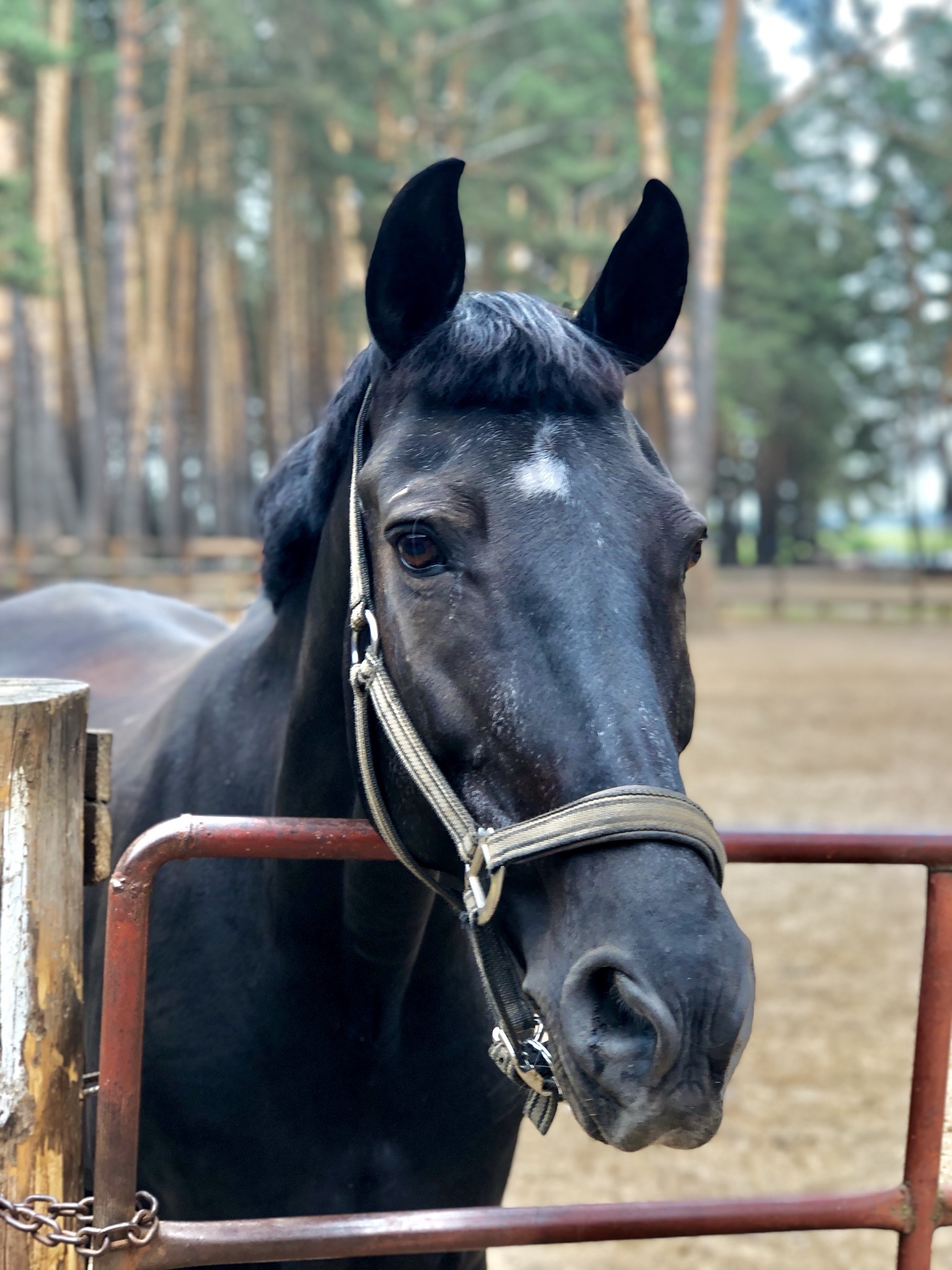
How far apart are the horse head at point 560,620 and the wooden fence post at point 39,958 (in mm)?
408

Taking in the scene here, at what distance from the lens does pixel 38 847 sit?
1408mm

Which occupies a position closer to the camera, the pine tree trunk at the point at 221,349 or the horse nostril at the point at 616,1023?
the horse nostril at the point at 616,1023

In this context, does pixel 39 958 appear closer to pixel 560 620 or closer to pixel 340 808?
pixel 340 808

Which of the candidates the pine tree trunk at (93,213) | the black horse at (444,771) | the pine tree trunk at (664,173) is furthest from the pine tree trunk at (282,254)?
the black horse at (444,771)

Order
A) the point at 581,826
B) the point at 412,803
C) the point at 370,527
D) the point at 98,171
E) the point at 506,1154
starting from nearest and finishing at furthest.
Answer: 1. the point at 581,826
2. the point at 412,803
3. the point at 370,527
4. the point at 506,1154
5. the point at 98,171

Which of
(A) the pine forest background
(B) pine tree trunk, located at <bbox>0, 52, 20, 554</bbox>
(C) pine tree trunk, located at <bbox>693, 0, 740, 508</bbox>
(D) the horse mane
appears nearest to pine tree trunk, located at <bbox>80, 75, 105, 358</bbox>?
(A) the pine forest background

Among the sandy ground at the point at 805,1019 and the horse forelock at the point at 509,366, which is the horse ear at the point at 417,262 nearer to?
the horse forelock at the point at 509,366

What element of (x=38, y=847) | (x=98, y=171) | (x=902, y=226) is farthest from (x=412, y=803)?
(x=902, y=226)

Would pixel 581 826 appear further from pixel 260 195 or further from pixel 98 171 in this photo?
pixel 260 195

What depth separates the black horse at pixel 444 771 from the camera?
1.15 m

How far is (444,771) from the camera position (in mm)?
1362

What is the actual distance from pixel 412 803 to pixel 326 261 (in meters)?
29.9

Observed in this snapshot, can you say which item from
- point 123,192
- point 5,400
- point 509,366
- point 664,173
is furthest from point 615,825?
point 5,400

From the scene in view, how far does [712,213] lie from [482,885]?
18.2m
